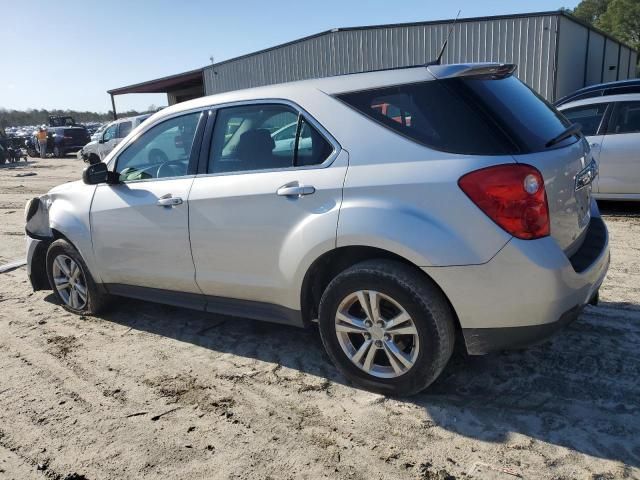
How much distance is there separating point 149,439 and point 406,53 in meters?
19.8

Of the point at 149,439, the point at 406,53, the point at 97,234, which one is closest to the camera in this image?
the point at 149,439

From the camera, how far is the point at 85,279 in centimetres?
446

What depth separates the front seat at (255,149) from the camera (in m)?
3.31

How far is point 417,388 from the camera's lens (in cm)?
287

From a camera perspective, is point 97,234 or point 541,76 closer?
point 97,234

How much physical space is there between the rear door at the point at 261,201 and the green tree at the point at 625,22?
6152 cm

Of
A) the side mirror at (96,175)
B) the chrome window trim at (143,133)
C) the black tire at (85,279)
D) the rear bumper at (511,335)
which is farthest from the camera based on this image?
the black tire at (85,279)

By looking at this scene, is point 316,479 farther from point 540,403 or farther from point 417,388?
point 540,403

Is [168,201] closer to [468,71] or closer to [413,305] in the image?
[413,305]

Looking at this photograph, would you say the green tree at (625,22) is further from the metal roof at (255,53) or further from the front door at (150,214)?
the front door at (150,214)

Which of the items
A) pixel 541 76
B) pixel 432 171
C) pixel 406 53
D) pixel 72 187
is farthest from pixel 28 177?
pixel 432 171

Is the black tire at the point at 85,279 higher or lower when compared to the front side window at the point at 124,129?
lower

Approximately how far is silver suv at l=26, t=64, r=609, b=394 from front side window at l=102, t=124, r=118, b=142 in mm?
16533

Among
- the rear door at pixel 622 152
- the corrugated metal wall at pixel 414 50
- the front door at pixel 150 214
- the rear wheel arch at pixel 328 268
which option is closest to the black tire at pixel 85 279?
the front door at pixel 150 214
